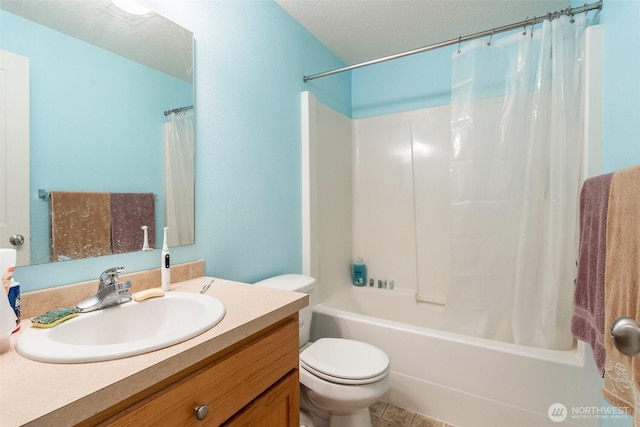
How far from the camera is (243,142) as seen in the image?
1.47 metres

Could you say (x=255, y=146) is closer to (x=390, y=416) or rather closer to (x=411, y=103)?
(x=411, y=103)

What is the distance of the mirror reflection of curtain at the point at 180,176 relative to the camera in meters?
1.14

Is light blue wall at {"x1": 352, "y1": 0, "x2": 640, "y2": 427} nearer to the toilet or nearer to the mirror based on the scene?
the toilet

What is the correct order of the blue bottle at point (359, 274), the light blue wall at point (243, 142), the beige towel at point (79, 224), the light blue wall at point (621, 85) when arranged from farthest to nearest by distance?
the blue bottle at point (359, 274), the light blue wall at point (243, 142), the light blue wall at point (621, 85), the beige towel at point (79, 224)

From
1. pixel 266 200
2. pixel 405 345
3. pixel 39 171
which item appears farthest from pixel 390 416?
pixel 39 171

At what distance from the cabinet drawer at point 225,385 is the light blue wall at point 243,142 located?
57cm

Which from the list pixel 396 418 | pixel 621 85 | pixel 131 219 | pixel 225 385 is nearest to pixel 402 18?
pixel 621 85

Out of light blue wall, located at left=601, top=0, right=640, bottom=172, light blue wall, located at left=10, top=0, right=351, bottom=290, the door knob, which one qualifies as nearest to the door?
the door knob

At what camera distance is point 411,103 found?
2348mm

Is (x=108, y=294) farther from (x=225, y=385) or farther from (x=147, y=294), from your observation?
(x=225, y=385)

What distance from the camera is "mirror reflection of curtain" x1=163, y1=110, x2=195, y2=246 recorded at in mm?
1141

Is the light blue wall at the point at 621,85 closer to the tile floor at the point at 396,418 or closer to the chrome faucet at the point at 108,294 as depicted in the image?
the tile floor at the point at 396,418

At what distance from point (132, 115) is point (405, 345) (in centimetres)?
167

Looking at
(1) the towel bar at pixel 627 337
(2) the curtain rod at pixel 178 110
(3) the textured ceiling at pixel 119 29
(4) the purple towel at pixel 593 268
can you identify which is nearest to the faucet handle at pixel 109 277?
(2) the curtain rod at pixel 178 110
